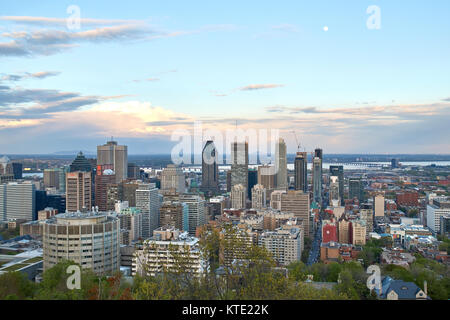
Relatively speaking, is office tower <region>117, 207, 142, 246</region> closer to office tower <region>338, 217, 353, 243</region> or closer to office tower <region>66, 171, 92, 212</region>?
office tower <region>66, 171, 92, 212</region>

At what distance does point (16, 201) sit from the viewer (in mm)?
17859

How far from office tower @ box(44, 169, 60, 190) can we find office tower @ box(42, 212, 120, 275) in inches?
658

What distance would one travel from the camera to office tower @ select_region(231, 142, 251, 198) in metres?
26.0

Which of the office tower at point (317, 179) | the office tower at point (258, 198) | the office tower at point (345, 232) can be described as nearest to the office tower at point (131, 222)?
the office tower at point (345, 232)

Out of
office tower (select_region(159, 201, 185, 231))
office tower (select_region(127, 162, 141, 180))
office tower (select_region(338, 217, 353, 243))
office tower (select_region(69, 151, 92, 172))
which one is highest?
office tower (select_region(69, 151, 92, 172))

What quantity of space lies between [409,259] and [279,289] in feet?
29.9

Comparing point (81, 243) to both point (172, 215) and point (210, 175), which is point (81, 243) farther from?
point (210, 175)

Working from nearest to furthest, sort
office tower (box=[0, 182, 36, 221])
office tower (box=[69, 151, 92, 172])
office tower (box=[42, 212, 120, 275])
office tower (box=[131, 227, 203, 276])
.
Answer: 1. office tower (box=[131, 227, 203, 276])
2. office tower (box=[42, 212, 120, 275])
3. office tower (box=[0, 182, 36, 221])
4. office tower (box=[69, 151, 92, 172])

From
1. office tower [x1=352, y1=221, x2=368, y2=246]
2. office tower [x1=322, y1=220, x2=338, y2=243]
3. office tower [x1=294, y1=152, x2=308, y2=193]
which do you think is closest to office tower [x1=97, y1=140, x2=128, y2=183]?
office tower [x1=294, y1=152, x2=308, y2=193]

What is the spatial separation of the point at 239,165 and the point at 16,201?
1311 centimetres

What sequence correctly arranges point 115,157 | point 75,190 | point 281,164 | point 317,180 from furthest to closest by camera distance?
point 317,180, point 281,164, point 115,157, point 75,190

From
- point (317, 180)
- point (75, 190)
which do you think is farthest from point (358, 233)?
point (317, 180)
